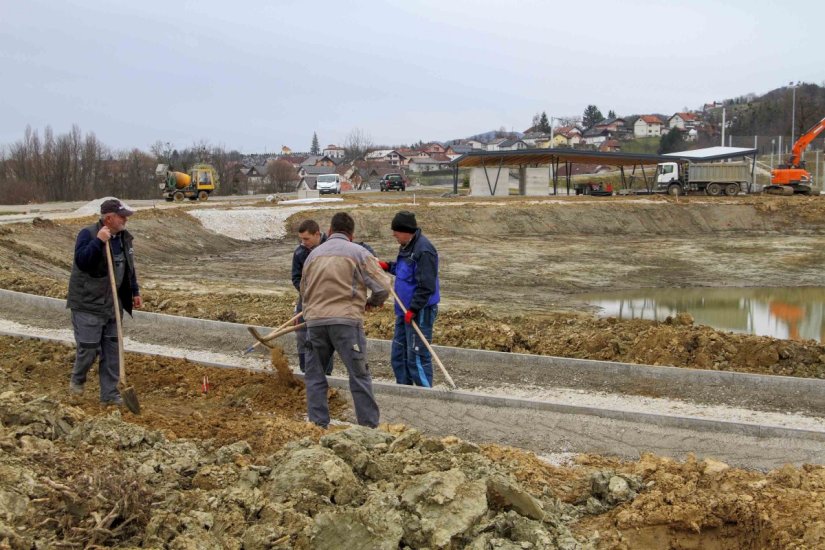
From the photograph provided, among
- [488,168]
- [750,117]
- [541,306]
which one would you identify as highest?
[750,117]

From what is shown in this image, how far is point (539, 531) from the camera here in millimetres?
3988

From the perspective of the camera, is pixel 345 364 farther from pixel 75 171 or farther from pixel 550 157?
pixel 75 171

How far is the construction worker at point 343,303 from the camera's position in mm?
5930

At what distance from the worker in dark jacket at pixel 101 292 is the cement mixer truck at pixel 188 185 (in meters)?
35.4

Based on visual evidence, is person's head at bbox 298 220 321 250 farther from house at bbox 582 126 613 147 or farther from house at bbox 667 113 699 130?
house at bbox 667 113 699 130

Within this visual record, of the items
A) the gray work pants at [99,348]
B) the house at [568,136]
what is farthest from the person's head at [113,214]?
the house at [568,136]

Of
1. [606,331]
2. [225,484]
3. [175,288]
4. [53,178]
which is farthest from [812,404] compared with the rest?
[53,178]

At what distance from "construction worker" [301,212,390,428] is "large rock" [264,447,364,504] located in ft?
5.51

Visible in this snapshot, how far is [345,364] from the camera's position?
19.6 ft

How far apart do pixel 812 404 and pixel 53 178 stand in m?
59.9

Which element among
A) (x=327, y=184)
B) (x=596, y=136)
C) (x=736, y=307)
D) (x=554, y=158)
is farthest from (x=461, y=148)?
(x=736, y=307)

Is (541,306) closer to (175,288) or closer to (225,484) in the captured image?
(175,288)

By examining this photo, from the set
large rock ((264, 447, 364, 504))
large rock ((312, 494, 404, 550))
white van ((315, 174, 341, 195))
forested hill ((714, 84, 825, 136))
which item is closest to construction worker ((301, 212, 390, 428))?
large rock ((264, 447, 364, 504))

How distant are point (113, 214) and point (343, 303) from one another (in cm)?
218
